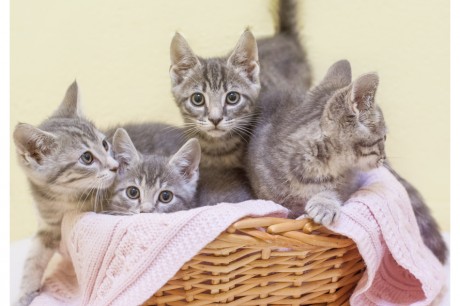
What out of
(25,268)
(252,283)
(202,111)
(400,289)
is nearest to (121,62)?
(202,111)

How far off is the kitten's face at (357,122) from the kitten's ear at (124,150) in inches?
24.9

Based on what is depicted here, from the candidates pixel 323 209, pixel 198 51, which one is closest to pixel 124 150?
pixel 323 209

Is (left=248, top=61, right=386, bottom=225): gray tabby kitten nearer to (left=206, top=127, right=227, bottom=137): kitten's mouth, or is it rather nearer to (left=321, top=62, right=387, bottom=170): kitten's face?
(left=321, top=62, right=387, bottom=170): kitten's face

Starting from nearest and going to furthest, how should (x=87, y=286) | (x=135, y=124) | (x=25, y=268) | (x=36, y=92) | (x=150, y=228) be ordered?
1. (x=150, y=228)
2. (x=87, y=286)
3. (x=25, y=268)
4. (x=135, y=124)
5. (x=36, y=92)

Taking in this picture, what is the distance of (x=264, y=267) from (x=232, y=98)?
0.60 m

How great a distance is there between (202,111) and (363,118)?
1.71 ft

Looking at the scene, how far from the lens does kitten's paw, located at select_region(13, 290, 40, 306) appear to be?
1750 mm

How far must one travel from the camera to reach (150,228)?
138cm

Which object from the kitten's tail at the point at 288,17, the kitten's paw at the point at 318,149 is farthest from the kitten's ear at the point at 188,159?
the kitten's tail at the point at 288,17

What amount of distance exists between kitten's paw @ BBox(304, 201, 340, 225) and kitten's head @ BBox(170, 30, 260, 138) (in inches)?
16.9

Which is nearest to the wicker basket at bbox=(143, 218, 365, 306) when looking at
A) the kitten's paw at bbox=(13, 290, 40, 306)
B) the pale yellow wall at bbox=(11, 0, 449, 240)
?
the kitten's paw at bbox=(13, 290, 40, 306)

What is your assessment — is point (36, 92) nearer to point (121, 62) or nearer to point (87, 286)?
point (121, 62)

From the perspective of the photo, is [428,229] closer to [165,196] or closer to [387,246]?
[387,246]

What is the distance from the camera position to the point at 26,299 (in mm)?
1765
